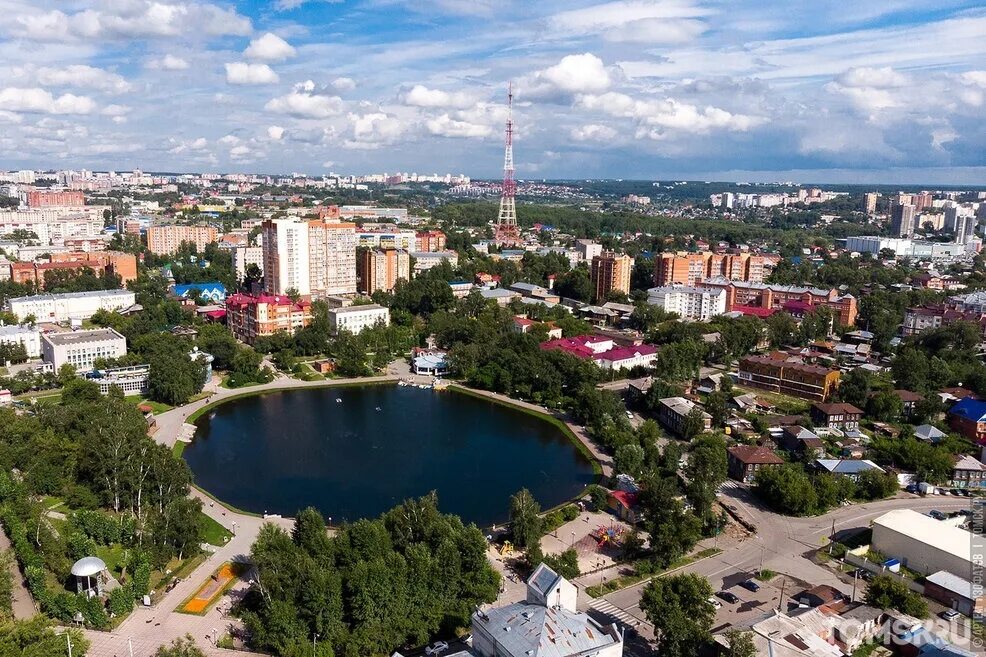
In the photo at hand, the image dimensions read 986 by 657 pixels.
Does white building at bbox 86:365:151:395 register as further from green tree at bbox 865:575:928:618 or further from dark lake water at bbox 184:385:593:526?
green tree at bbox 865:575:928:618

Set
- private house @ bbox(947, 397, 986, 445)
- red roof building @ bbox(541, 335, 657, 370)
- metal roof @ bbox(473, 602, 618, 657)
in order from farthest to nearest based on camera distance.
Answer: red roof building @ bbox(541, 335, 657, 370), private house @ bbox(947, 397, 986, 445), metal roof @ bbox(473, 602, 618, 657)

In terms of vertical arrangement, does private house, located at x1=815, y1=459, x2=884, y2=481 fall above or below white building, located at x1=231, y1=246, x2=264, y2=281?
below

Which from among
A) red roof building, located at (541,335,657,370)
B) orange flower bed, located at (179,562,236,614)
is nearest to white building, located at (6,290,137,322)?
red roof building, located at (541,335,657,370)

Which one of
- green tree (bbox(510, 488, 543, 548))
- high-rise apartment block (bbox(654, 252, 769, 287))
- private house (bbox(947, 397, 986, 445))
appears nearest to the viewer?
green tree (bbox(510, 488, 543, 548))

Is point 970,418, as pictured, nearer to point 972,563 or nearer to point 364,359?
point 972,563

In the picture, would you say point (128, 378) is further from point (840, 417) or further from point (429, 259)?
point (429, 259)

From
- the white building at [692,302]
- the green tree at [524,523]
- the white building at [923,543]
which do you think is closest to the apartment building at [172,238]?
the white building at [692,302]
